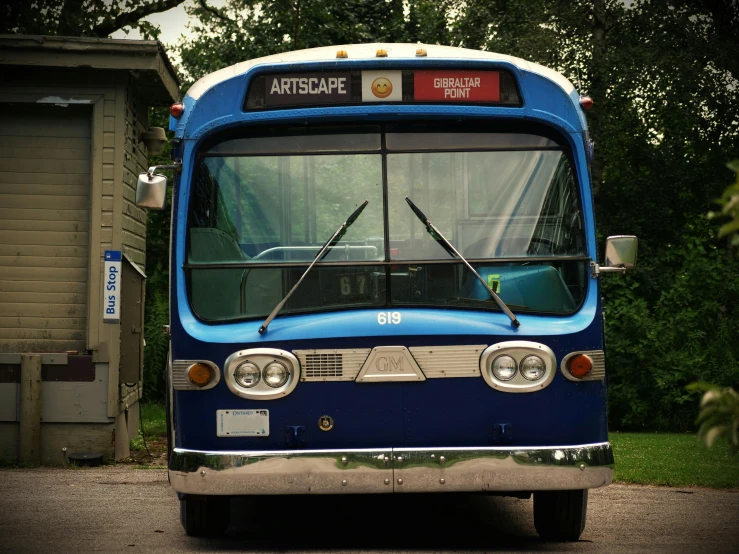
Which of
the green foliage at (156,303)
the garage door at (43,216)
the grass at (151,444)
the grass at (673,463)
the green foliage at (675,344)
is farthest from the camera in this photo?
the green foliage at (156,303)

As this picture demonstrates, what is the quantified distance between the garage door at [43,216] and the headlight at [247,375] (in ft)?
17.5

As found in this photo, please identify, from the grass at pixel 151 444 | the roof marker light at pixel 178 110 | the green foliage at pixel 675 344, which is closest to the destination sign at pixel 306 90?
the roof marker light at pixel 178 110

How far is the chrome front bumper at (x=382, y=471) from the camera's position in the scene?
597 centimetres

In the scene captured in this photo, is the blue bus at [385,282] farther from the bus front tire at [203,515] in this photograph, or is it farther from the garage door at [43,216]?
the garage door at [43,216]

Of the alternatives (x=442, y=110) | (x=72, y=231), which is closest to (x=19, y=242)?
(x=72, y=231)

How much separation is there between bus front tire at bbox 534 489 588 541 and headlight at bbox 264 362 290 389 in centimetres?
172

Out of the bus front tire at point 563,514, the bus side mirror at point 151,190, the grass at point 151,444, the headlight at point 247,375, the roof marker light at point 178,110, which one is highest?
the roof marker light at point 178,110

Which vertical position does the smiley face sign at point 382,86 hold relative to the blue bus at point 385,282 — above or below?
above

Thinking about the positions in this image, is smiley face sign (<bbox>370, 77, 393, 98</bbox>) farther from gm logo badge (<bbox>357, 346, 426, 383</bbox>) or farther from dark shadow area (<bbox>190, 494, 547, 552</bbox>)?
dark shadow area (<bbox>190, 494, 547, 552</bbox>)

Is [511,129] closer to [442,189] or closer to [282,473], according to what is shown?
[442,189]

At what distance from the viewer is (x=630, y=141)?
950 inches

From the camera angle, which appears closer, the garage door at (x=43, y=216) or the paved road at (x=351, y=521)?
the paved road at (x=351, y=521)

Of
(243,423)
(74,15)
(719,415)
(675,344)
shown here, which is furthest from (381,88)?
(74,15)

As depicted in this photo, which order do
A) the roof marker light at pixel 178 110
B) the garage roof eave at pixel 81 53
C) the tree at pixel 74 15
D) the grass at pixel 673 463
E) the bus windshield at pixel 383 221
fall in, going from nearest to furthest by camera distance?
1. the bus windshield at pixel 383 221
2. the roof marker light at pixel 178 110
3. the grass at pixel 673 463
4. the garage roof eave at pixel 81 53
5. the tree at pixel 74 15
